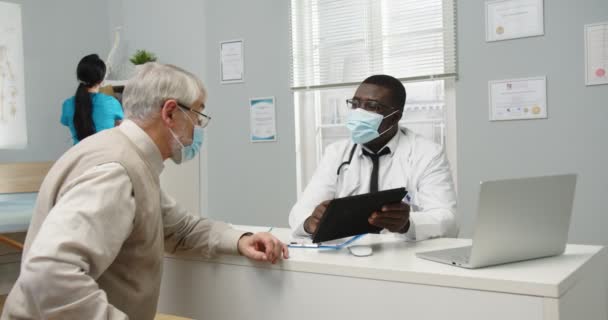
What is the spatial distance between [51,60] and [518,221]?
4.12 meters

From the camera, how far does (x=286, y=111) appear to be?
3.76 metres

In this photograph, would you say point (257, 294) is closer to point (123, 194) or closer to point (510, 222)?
point (123, 194)

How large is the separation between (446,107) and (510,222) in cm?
214

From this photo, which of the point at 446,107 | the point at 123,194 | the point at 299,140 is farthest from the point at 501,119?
the point at 123,194

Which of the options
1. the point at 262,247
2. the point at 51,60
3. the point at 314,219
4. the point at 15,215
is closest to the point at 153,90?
the point at 262,247

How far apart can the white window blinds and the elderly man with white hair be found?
6.60 ft

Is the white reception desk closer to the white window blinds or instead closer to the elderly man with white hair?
the elderly man with white hair

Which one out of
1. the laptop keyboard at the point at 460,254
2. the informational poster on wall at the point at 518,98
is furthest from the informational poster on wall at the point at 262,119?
the laptop keyboard at the point at 460,254

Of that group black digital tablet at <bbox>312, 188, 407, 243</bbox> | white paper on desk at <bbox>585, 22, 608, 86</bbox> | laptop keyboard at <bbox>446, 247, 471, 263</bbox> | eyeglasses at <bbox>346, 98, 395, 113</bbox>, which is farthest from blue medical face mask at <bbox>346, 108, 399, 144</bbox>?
white paper on desk at <bbox>585, 22, 608, 86</bbox>

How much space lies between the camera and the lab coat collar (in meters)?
1.36

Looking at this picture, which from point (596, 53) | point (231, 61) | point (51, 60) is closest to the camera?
point (596, 53)

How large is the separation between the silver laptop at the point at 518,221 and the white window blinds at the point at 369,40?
6.38 feet

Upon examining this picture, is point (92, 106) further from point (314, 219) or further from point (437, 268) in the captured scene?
point (437, 268)

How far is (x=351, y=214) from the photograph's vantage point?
1.43m
